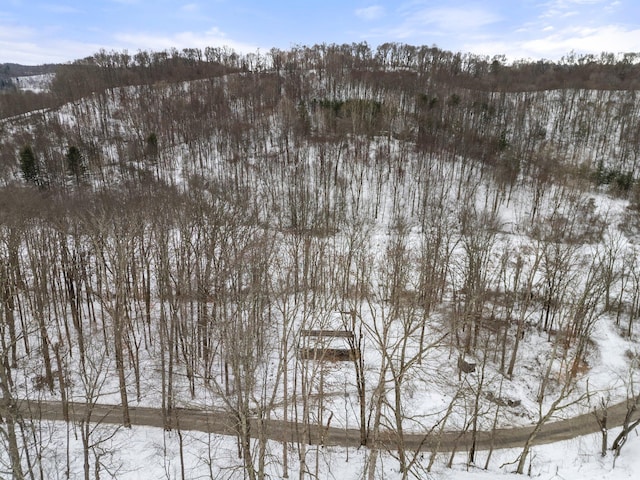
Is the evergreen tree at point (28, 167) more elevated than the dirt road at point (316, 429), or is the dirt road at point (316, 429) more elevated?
the evergreen tree at point (28, 167)

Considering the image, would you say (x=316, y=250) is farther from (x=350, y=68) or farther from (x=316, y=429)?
(x=350, y=68)

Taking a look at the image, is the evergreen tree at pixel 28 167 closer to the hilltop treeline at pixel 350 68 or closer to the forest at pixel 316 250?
the forest at pixel 316 250

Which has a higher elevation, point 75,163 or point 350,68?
point 350,68

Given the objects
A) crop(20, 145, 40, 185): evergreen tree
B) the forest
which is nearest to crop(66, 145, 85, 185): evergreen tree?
the forest

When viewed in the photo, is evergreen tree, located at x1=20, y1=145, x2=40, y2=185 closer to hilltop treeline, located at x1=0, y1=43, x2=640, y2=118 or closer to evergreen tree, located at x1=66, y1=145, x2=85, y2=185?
evergreen tree, located at x1=66, y1=145, x2=85, y2=185

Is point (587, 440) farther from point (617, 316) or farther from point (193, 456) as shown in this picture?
point (193, 456)

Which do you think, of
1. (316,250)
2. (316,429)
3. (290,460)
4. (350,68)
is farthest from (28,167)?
(350,68)

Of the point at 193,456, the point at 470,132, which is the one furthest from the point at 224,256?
the point at 470,132

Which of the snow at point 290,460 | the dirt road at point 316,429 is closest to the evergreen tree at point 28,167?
the dirt road at point 316,429

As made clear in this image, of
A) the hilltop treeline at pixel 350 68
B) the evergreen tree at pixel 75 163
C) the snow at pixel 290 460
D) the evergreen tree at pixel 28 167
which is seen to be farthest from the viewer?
the hilltop treeline at pixel 350 68
